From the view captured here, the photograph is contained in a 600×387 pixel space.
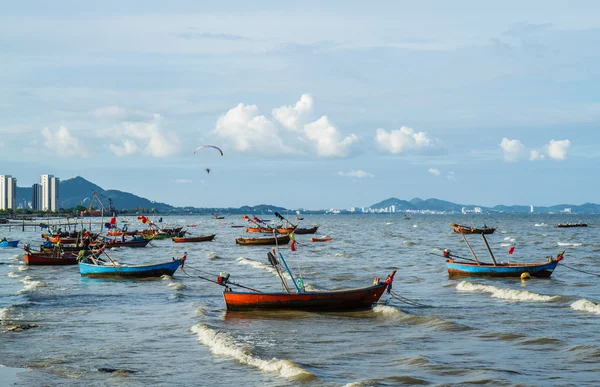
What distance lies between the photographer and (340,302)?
94.3ft

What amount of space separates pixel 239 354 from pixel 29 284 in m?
22.9

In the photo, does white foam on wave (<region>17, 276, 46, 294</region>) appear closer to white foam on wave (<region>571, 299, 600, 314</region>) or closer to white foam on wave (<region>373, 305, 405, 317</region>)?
white foam on wave (<region>373, 305, 405, 317</region>)

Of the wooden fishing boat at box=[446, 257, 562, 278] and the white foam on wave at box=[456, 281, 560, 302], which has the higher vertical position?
the wooden fishing boat at box=[446, 257, 562, 278]

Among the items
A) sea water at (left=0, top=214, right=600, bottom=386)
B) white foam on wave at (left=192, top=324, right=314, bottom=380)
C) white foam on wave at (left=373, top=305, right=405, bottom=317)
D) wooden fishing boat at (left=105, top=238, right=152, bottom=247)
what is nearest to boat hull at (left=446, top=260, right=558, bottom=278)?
sea water at (left=0, top=214, right=600, bottom=386)

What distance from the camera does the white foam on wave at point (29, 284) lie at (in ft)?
122

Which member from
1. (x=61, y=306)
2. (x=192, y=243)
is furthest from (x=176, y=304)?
(x=192, y=243)

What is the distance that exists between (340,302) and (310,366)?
31.3 feet

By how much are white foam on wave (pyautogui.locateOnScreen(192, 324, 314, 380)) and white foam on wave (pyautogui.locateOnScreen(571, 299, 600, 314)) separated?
14492 millimetres

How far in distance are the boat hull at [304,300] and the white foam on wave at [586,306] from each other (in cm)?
804

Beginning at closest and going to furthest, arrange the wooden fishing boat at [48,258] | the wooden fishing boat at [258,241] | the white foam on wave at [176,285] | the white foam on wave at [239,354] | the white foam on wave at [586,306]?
1. the white foam on wave at [239,354]
2. the white foam on wave at [586,306]
3. the white foam on wave at [176,285]
4. the wooden fishing boat at [48,258]
5. the wooden fishing boat at [258,241]

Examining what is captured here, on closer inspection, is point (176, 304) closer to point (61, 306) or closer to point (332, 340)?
point (61, 306)

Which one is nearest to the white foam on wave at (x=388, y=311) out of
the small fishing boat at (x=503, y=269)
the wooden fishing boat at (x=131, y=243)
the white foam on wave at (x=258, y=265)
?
the small fishing boat at (x=503, y=269)

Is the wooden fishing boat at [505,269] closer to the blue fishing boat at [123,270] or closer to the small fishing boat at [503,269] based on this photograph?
the small fishing boat at [503,269]

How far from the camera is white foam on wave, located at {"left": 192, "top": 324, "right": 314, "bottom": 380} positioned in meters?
18.3
